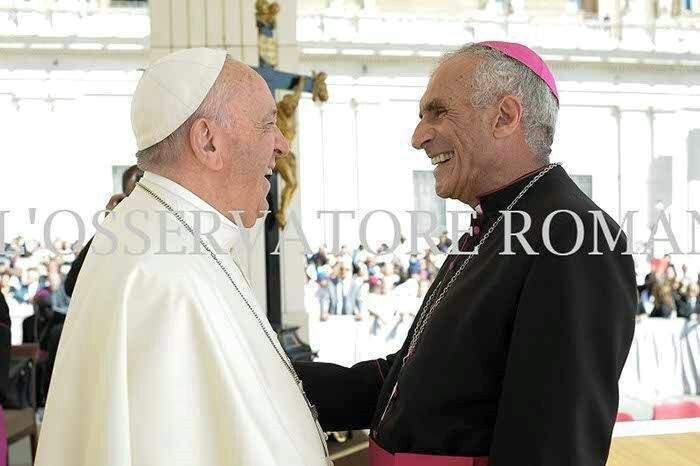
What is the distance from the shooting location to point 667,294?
8.94 m

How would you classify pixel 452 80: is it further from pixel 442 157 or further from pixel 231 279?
pixel 231 279

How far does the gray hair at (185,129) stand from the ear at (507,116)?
0.55 meters

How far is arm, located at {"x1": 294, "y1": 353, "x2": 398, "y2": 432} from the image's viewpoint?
80.3 inches

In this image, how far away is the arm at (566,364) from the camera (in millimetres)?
1352

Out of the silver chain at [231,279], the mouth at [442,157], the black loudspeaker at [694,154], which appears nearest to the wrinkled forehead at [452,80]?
the mouth at [442,157]

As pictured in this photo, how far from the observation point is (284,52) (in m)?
6.06

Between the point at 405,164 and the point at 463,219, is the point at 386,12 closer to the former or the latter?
the point at 405,164

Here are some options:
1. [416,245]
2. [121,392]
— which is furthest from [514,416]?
[416,245]

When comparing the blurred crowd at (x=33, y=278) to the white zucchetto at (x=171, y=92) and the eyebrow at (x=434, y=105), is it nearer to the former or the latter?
the white zucchetto at (x=171, y=92)

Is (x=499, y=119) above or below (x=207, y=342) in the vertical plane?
above

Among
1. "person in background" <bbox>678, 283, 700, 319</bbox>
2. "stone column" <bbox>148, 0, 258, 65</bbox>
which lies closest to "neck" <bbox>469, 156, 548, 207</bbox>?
"stone column" <bbox>148, 0, 258, 65</bbox>

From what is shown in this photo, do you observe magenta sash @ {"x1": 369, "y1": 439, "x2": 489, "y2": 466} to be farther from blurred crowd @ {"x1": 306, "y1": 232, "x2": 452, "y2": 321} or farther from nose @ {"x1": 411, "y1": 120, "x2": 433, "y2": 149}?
blurred crowd @ {"x1": 306, "y1": 232, "x2": 452, "y2": 321}

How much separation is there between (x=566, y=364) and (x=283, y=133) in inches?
143

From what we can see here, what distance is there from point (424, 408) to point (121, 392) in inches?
23.5
